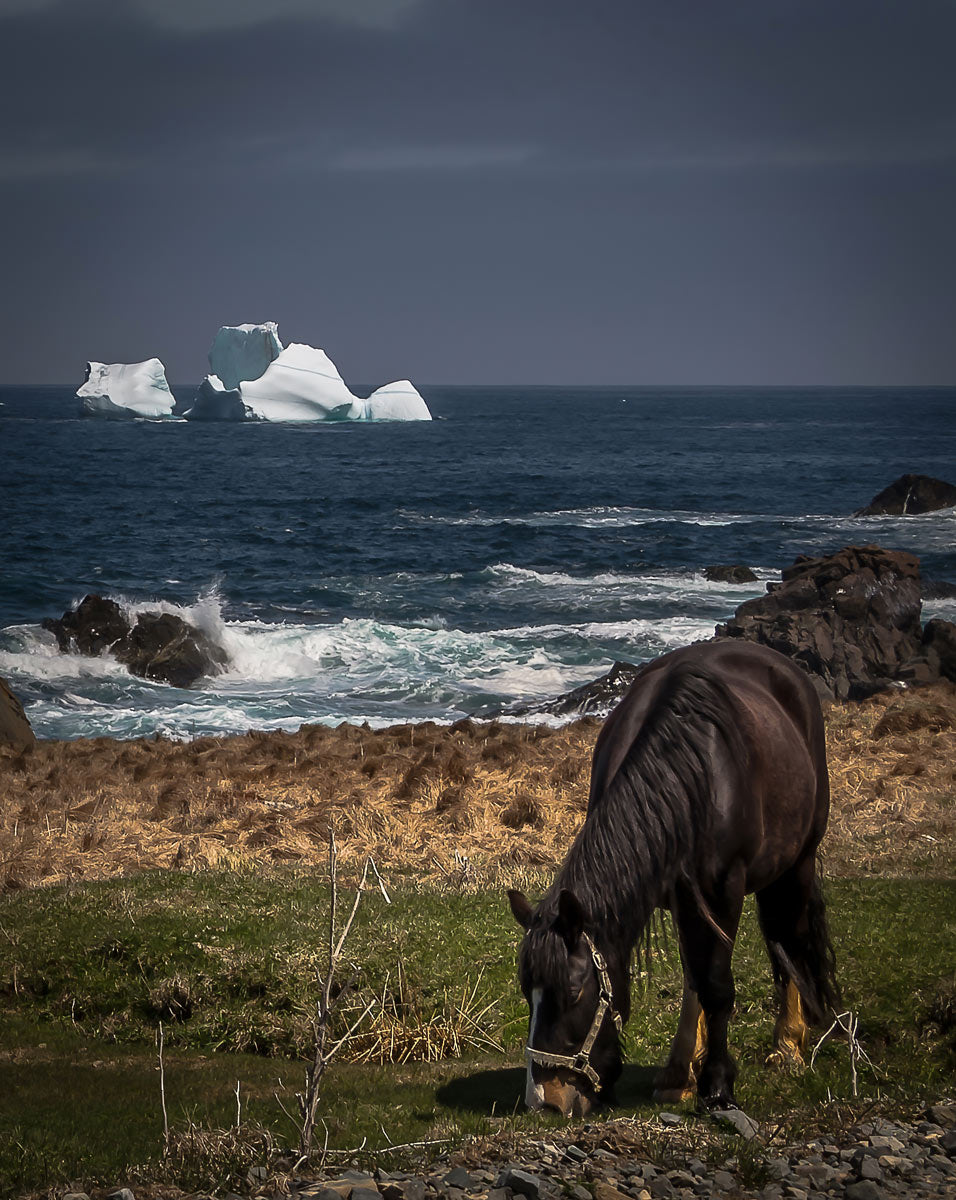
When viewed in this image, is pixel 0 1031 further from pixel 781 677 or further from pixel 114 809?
pixel 114 809

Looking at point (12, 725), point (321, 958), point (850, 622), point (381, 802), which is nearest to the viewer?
point (321, 958)

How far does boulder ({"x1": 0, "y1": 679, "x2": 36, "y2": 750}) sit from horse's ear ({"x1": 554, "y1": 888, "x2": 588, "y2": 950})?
1450 cm

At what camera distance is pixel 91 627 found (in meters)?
29.4

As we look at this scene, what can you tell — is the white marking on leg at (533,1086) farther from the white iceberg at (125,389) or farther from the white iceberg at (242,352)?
the white iceberg at (125,389)

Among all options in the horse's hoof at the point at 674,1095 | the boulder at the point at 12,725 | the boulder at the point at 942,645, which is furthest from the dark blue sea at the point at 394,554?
the horse's hoof at the point at 674,1095

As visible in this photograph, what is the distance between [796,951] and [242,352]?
356 ft

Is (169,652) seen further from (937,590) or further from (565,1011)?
(565,1011)

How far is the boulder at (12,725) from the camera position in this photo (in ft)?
60.3

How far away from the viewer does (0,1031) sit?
24.8ft

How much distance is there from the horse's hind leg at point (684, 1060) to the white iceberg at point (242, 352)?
102 m

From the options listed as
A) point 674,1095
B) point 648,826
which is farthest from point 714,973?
point 648,826

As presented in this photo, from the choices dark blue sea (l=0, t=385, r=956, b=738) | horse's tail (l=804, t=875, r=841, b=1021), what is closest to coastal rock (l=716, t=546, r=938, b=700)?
dark blue sea (l=0, t=385, r=956, b=738)

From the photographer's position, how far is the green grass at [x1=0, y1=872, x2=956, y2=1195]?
5625 mm

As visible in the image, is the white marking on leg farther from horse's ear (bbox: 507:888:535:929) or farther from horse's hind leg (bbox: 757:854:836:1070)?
horse's hind leg (bbox: 757:854:836:1070)
